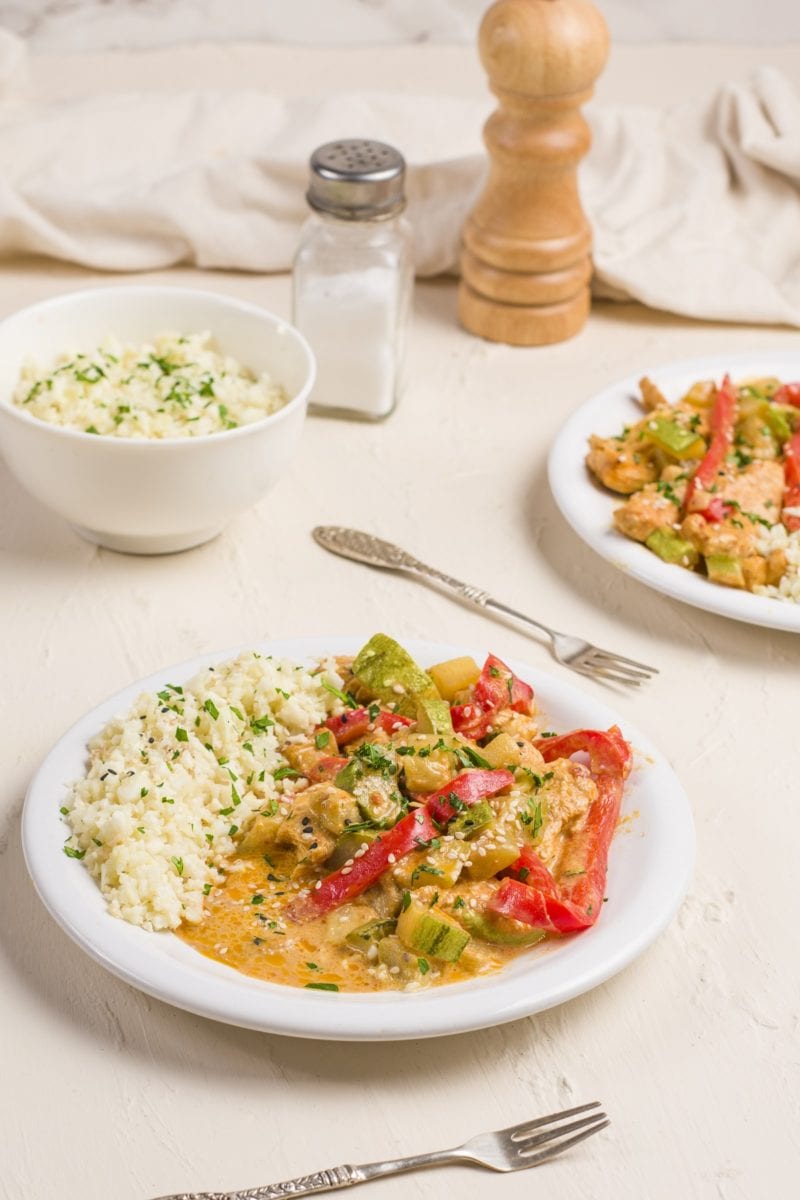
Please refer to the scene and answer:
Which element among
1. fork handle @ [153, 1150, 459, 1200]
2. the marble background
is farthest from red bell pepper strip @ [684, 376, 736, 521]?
the marble background

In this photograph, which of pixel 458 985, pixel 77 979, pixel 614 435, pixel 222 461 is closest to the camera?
pixel 458 985

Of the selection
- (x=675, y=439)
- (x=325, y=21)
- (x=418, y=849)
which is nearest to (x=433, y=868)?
(x=418, y=849)

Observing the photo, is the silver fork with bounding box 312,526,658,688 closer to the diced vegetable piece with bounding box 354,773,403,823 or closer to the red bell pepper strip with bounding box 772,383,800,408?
the diced vegetable piece with bounding box 354,773,403,823

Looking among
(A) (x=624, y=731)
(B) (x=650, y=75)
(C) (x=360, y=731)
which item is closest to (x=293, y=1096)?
(C) (x=360, y=731)

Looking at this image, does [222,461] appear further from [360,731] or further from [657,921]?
[657,921]

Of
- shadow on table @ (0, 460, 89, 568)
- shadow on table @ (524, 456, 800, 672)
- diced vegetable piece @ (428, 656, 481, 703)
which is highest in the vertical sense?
diced vegetable piece @ (428, 656, 481, 703)

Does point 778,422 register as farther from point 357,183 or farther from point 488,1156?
point 488,1156

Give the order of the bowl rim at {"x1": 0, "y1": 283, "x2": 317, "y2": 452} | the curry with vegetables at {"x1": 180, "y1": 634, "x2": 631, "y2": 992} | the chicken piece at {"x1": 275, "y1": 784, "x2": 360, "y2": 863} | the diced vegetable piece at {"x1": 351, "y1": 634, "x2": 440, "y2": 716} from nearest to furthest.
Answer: the curry with vegetables at {"x1": 180, "y1": 634, "x2": 631, "y2": 992} < the chicken piece at {"x1": 275, "y1": 784, "x2": 360, "y2": 863} < the diced vegetable piece at {"x1": 351, "y1": 634, "x2": 440, "y2": 716} < the bowl rim at {"x1": 0, "y1": 283, "x2": 317, "y2": 452}
